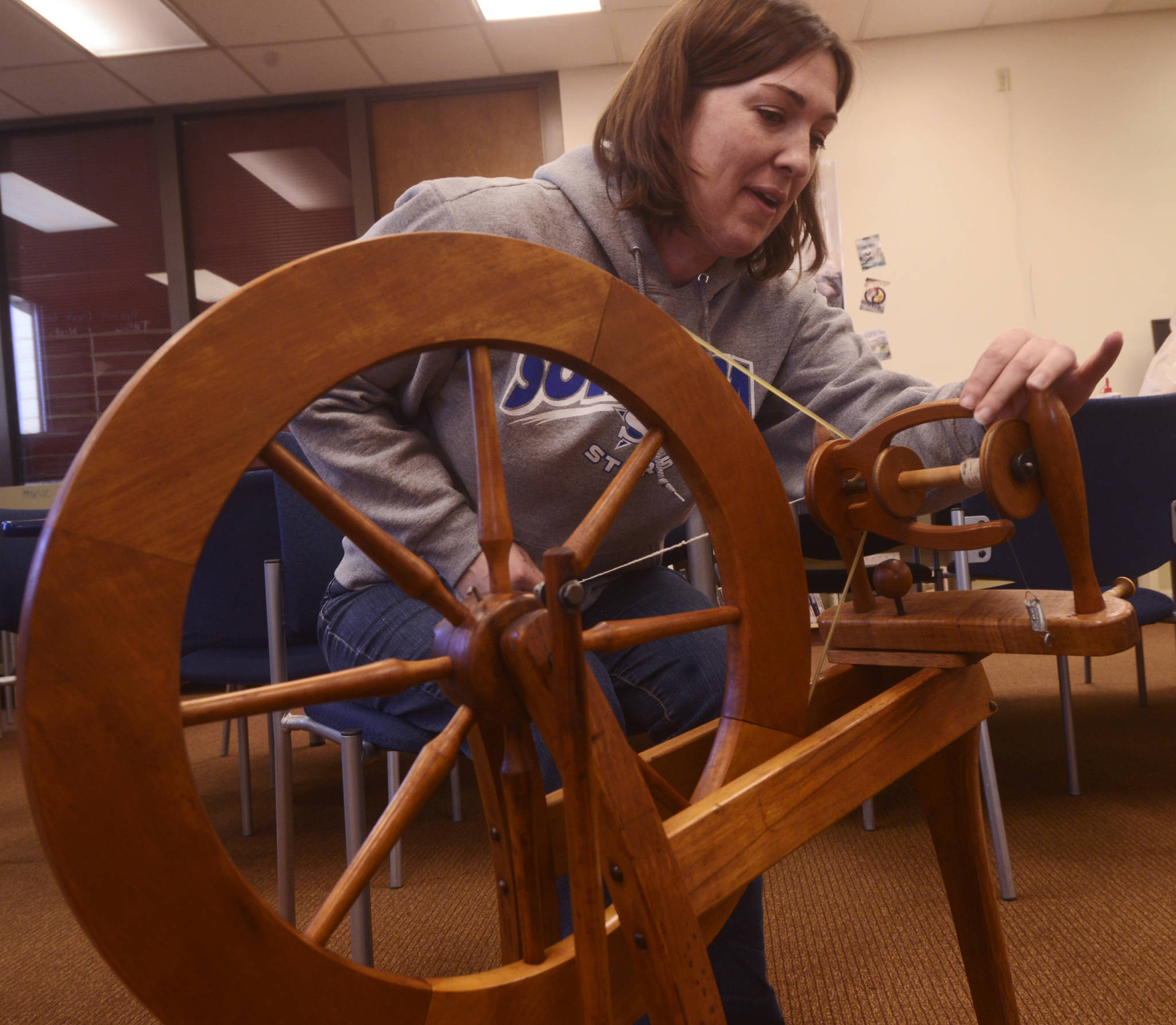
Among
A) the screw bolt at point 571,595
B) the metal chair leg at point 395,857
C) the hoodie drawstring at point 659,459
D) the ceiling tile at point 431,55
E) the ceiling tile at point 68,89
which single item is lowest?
the metal chair leg at point 395,857

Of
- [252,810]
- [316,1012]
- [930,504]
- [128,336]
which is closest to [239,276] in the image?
[128,336]

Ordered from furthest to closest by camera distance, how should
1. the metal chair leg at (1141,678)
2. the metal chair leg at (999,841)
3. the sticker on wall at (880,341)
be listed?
1. the sticker on wall at (880,341)
2. the metal chair leg at (1141,678)
3. the metal chair leg at (999,841)

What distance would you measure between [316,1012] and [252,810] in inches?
70.5

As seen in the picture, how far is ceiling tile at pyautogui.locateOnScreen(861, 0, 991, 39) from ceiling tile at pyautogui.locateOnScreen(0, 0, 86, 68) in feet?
10.9

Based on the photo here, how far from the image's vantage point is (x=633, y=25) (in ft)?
12.2

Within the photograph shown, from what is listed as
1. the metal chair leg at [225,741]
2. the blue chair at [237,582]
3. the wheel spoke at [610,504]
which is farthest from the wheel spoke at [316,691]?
the metal chair leg at [225,741]

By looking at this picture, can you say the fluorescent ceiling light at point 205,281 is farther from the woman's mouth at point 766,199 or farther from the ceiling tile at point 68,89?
the woman's mouth at point 766,199

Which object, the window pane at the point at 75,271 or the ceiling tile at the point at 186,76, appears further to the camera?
the window pane at the point at 75,271

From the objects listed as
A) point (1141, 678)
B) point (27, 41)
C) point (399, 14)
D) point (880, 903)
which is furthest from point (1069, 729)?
point (27, 41)

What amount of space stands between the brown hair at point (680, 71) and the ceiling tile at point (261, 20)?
3.15 m

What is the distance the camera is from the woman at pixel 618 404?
2.73ft

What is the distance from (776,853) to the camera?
1.86ft

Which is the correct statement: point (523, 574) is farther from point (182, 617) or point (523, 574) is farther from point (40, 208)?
point (40, 208)

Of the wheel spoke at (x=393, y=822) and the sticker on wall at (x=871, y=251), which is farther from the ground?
the sticker on wall at (x=871, y=251)
